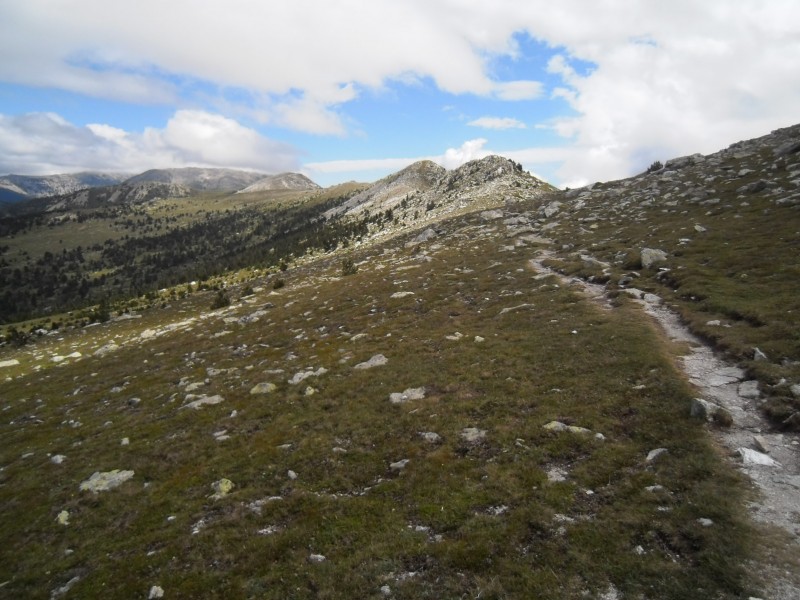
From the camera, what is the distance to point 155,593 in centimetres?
1310

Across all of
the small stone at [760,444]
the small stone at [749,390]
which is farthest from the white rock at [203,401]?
the small stone at [749,390]

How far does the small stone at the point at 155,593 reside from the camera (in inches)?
511

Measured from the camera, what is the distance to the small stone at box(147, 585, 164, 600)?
1298 centimetres

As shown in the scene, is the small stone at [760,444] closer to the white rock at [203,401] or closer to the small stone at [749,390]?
the small stone at [749,390]

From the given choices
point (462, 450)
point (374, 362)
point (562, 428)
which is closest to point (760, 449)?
point (562, 428)

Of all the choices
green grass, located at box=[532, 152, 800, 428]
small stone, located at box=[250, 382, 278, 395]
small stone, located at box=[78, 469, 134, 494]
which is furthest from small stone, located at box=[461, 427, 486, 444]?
small stone, located at box=[78, 469, 134, 494]

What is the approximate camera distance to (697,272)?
3462 centimetres

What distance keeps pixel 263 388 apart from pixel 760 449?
27.2 metres

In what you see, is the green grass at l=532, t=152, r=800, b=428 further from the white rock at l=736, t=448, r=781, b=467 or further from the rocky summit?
the white rock at l=736, t=448, r=781, b=467

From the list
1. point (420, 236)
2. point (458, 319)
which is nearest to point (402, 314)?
point (458, 319)

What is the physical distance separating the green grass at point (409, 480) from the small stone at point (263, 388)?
2.21ft

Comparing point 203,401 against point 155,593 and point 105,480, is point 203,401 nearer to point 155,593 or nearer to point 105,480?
point 105,480

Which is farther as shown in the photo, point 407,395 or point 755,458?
point 407,395

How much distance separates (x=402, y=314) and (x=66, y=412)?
3113cm
